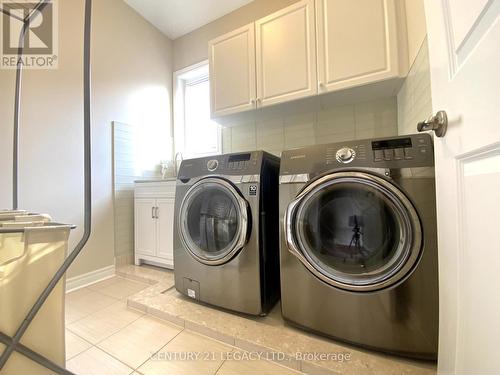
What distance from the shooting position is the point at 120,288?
1694mm

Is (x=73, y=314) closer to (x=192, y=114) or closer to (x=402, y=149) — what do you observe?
(x=402, y=149)

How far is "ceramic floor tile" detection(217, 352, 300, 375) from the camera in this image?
0.89 meters

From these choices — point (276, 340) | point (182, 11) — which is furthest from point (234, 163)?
point (182, 11)

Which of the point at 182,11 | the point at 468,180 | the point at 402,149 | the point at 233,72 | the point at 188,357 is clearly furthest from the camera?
the point at 182,11

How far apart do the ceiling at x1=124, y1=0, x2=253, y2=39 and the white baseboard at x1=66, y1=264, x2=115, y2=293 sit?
2639 mm

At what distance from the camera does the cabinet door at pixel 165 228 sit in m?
1.88

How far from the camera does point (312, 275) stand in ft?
3.23

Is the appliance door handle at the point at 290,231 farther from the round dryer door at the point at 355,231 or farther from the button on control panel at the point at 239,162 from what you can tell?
the button on control panel at the point at 239,162

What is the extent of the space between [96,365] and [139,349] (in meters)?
0.17

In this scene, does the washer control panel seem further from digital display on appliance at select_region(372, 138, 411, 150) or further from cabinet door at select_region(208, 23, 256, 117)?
cabinet door at select_region(208, 23, 256, 117)

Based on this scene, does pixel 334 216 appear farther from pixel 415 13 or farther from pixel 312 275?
pixel 415 13

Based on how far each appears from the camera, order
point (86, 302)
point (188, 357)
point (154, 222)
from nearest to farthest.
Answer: point (188, 357), point (86, 302), point (154, 222)

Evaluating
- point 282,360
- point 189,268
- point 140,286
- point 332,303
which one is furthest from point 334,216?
point 140,286

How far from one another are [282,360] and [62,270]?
36.8 inches
